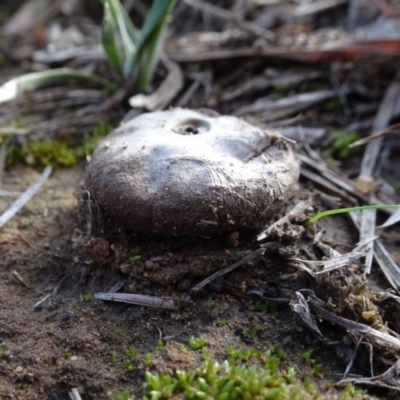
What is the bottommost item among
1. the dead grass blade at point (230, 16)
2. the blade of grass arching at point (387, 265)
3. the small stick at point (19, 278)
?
the blade of grass arching at point (387, 265)

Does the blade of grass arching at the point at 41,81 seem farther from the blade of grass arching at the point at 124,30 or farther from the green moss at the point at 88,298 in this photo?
the green moss at the point at 88,298

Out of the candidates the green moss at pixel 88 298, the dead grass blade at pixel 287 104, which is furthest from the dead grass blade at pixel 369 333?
the dead grass blade at pixel 287 104

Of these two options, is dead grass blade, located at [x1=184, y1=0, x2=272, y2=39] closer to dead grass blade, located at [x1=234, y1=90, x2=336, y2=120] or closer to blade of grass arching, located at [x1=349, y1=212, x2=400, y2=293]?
dead grass blade, located at [x1=234, y1=90, x2=336, y2=120]

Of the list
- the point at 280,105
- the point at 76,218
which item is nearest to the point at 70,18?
the point at 280,105

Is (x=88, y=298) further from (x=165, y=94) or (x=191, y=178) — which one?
(x=165, y=94)

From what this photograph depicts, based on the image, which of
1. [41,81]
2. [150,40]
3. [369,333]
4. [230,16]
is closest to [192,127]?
[150,40]

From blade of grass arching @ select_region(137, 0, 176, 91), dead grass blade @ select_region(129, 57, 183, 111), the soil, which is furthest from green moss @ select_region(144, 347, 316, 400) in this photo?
blade of grass arching @ select_region(137, 0, 176, 91)
